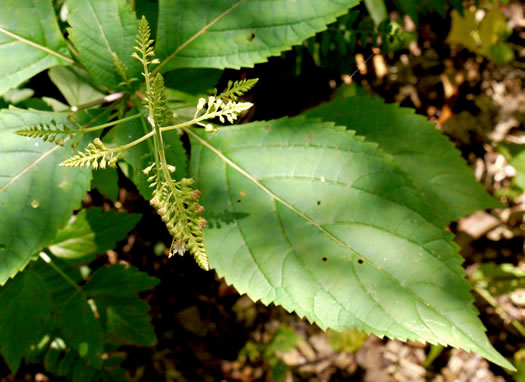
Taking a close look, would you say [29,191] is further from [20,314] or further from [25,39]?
[20,314]

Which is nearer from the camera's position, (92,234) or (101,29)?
(101,29)

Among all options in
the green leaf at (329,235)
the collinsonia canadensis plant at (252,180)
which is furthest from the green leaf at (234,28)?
the green leaf at (329,235)

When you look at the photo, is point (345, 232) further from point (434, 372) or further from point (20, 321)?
point (434, 372)

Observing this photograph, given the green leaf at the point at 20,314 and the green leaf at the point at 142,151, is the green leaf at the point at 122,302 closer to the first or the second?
the green leaf at the point at 20,314

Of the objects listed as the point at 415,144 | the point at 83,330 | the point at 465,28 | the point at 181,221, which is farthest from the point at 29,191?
the point at 465,28

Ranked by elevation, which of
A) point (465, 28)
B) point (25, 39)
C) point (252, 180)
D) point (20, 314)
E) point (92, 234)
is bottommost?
point (20, 314)

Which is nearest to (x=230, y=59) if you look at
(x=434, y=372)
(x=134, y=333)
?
(x=134, y=333)
